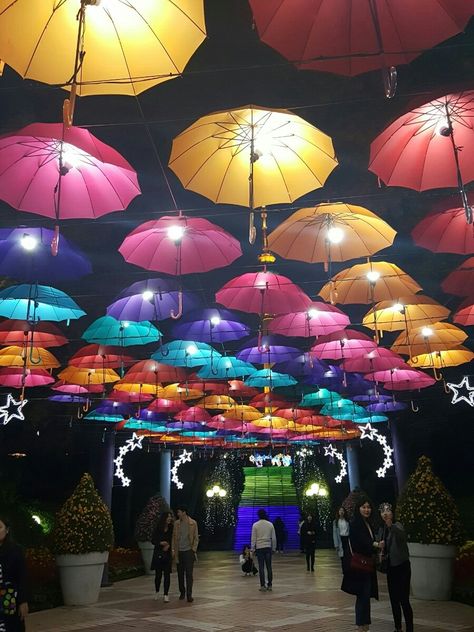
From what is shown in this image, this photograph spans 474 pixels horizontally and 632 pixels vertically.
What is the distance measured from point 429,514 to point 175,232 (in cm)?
616

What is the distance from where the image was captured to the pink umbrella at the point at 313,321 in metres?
8.77

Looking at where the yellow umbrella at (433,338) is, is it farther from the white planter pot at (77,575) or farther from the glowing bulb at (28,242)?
the white planter pot at (77,575)

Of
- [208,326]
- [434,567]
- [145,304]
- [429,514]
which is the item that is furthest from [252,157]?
[434,567]

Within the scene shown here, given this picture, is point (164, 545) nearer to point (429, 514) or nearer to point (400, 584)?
point (429, 514)

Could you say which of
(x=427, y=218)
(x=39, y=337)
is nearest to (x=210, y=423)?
(x=39, y=337)

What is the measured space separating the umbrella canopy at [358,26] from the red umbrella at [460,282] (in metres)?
4.89

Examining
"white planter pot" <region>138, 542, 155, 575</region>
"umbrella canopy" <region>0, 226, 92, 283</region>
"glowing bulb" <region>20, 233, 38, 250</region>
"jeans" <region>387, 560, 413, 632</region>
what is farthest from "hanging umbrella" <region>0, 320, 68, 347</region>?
"white planter pot" <region>138, 542, 155, 575</region>

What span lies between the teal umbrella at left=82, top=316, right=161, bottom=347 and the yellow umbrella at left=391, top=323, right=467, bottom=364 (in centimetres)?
421

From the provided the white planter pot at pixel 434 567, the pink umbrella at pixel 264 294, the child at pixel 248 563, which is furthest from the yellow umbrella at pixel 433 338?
the child at pixel 248 563

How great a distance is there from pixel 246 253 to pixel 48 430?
11575mm

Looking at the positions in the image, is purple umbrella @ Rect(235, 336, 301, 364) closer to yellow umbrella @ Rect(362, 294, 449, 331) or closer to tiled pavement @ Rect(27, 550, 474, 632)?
yellow umbrella @ Rect(362, 294, 449, 331)

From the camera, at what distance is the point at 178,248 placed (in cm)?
685

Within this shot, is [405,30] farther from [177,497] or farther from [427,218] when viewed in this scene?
[177,497]

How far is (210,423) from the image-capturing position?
1652cm
